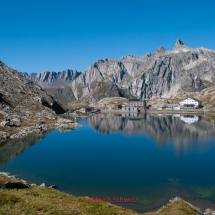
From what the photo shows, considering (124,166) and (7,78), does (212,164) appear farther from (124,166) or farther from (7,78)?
(7,78)

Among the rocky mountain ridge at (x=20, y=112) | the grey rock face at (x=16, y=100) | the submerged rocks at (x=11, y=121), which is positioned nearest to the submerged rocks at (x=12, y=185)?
the rocky mountain ridge at (x=20, y=112)

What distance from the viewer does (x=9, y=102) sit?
15688cm

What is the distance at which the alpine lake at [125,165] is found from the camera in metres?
45.4

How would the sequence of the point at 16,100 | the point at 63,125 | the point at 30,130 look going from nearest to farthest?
the point at 30,130
the point at 63,125
the point at 16,100

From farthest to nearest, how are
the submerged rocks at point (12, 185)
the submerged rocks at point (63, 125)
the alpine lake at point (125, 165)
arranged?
the submerged rocks at point (63, 125) → the alpine lake at point (125, 165) → the submerged rocks at point (12, 185)

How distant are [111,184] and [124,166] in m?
15.1

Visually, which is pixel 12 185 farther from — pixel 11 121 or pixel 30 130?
pixel 11 121

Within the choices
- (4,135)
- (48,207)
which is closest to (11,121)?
(4,135)

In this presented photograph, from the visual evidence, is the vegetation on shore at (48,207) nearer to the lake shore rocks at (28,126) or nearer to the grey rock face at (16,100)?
the lake shore rocks at (28,126)

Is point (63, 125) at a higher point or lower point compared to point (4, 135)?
higher

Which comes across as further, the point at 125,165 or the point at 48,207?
the point at 125,165

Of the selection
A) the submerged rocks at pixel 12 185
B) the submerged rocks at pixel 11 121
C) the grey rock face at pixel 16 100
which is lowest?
the submerged rocks at pixel 12 185

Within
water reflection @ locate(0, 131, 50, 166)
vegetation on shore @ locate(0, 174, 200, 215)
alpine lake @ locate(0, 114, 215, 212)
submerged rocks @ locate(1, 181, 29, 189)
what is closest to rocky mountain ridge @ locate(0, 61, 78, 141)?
water reflection @ locate(0, 131, 50, 166)

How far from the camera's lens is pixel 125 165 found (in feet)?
214
